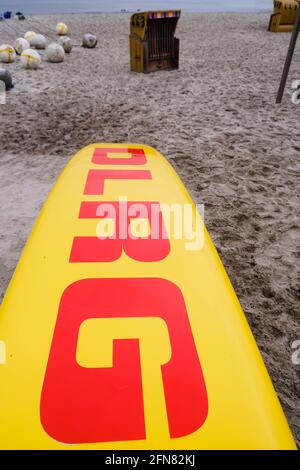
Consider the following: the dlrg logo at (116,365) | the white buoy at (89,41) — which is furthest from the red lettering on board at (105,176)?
the white buoy at (89,41)

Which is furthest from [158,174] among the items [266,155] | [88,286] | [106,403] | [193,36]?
[193,36]

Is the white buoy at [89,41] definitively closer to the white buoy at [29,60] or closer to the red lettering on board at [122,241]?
the white buoy at [29,60]

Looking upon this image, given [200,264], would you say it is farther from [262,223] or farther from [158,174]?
[262,223]

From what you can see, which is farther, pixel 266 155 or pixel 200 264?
pixel 266 155

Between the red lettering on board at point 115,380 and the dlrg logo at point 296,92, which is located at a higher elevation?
the red lettering on board at point 115,380

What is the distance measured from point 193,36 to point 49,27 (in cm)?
533

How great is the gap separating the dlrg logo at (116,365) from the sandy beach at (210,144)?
2.43ft

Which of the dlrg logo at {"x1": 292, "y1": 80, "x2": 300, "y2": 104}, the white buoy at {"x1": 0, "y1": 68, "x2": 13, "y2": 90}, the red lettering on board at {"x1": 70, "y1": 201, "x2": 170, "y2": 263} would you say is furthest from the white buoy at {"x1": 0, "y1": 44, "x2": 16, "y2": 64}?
the red lettering on board at {"x1": 70, "y1": 201, "x2": 170, "y2": 263}

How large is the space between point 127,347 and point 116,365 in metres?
0.07

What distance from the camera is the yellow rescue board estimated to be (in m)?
0.91

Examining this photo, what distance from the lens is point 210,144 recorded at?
3.89 meters

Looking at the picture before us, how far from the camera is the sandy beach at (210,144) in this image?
208 cm

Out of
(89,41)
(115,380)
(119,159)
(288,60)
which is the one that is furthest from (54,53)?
(115,380)

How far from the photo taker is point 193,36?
10.4 meters
